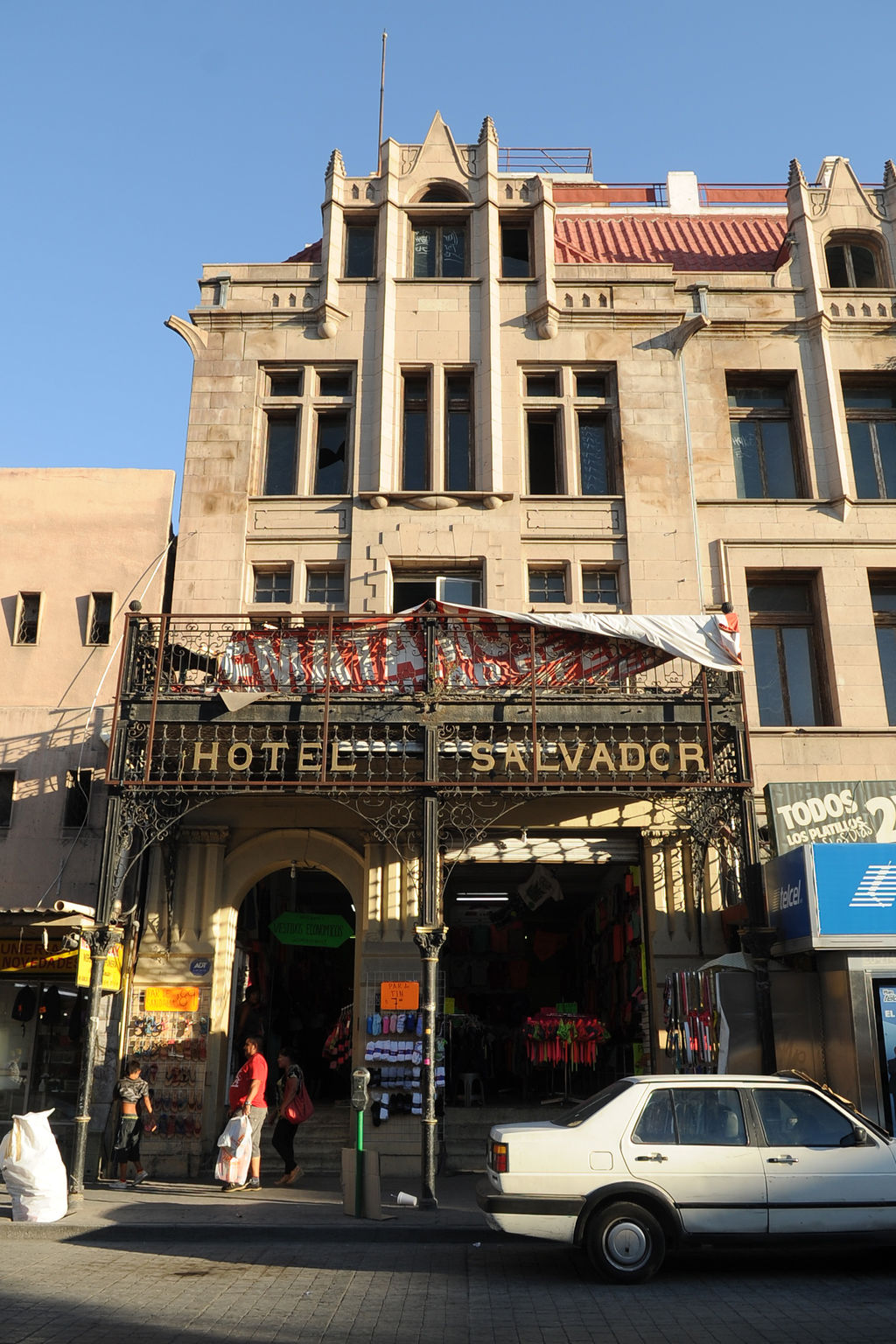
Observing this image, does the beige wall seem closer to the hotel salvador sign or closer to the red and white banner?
the hotel salvador sign

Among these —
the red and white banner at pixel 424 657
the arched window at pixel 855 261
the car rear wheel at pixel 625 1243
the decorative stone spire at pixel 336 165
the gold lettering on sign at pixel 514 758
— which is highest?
the decorative stone spire at pixel 336 165

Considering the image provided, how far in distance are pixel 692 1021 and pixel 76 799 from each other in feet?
→ 32.9

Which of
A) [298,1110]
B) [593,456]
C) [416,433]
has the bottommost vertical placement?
[298,1110]

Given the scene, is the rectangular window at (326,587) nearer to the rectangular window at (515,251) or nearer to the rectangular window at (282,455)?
the rectangular window at (282,455)

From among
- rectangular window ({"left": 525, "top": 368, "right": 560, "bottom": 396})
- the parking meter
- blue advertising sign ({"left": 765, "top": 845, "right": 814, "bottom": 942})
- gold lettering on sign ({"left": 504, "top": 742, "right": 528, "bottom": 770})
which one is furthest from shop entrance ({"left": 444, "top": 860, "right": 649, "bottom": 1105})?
rectangular window ({"left": 525, "top": 368, "right": 560, "bottom": 396})

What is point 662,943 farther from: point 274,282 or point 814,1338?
point 274,282

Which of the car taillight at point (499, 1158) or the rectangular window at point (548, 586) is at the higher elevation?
the rectangular window at point (548, 586)

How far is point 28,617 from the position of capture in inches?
736

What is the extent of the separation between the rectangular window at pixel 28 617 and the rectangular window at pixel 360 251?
8368 mm

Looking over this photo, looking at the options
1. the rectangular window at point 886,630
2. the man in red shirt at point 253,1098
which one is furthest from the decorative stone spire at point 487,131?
the man in red shirt at point 253,1098

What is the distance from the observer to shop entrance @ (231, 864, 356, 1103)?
1775 centimetres

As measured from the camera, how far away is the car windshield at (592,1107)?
9273 millimetres

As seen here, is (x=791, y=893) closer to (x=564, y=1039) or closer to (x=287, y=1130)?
(x=564, y=1039)

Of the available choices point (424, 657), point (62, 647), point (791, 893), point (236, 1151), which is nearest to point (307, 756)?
point (424, 657)
